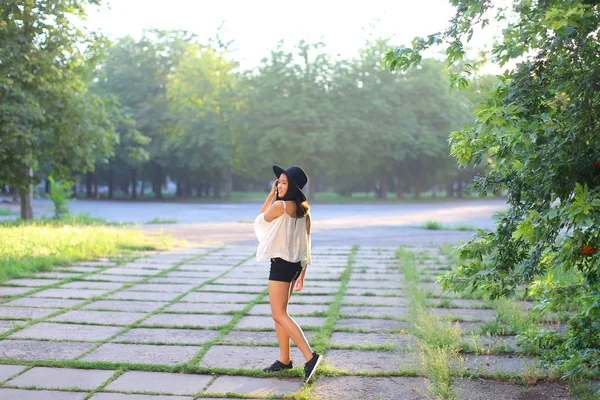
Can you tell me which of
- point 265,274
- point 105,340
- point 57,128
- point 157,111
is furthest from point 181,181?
point 105,340

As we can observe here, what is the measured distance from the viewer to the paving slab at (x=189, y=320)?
6.54 meters

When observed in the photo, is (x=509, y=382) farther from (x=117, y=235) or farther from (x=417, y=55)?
(x=117, y=235)

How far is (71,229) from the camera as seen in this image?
44.6 ft

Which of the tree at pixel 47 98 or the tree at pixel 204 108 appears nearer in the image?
the tree at pixel 47 98

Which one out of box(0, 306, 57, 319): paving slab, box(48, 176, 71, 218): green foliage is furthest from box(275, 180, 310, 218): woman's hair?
box(48, 176, 71, 218): green foliage

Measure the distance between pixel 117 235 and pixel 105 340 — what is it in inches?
324

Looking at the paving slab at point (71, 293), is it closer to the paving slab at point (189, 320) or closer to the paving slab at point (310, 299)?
the paving slab at point (189, 320)

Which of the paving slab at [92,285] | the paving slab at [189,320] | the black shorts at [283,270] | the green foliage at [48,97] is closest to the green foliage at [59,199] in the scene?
the green foliage at [48,97]

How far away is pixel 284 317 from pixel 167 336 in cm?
163

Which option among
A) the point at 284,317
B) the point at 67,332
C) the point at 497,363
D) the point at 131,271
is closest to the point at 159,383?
the point at 284,317

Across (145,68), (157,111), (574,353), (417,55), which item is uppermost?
(145,68)

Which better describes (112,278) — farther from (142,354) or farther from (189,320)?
(142,354)

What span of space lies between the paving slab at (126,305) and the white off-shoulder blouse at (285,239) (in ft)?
9.05

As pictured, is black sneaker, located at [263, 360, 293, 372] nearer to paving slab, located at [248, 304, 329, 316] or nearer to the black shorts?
the black shorts
